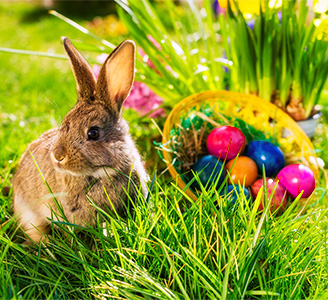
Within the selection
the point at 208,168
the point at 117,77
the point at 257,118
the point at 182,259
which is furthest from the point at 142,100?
the point at 182,259

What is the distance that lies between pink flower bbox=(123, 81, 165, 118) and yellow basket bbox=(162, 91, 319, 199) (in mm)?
534

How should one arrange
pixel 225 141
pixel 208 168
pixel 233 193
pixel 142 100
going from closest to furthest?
pixel 233 193 < pixel 208 168 < pixel 225 141 < pixel 142 100

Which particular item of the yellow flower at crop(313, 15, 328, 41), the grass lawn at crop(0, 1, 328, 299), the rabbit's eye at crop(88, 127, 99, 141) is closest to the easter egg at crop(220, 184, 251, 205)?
the grass lawn at crop(0, 1, 328, 299)

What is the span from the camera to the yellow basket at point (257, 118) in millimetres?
2156

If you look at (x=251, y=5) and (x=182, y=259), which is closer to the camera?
(x=182, y=259)

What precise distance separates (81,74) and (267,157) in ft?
3.83

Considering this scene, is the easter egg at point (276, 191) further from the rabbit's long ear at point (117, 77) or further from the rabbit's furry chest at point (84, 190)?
the rabbit's long ear at point (117, 77)

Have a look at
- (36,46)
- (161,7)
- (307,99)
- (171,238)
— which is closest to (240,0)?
(307,99)

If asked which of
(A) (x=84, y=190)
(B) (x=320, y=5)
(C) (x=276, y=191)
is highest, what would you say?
(B) (x=320, y=5)

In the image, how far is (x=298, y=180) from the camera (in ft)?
6.16

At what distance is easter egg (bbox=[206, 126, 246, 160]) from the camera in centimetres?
212

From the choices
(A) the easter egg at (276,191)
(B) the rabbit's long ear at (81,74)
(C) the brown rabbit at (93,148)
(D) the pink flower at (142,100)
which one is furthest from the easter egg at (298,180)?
(D) the pink flower at (142,100)

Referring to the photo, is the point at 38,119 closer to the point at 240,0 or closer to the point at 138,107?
the point at 138,107

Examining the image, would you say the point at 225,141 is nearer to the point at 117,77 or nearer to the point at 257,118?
the point at 257,118
